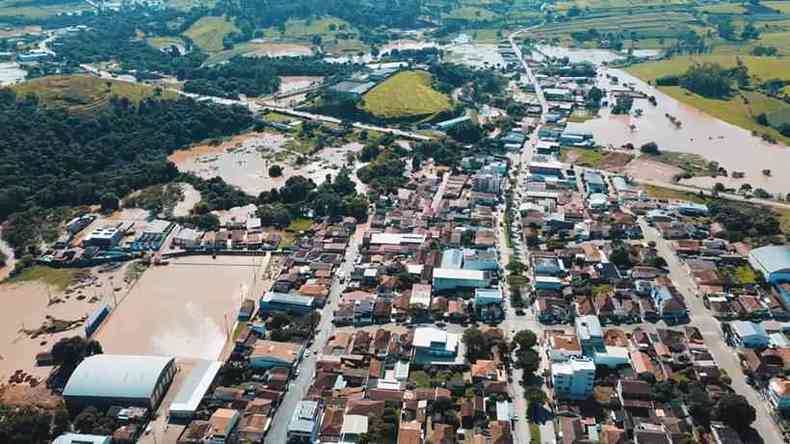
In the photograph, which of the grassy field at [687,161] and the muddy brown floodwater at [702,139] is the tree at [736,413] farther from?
the grassy field at [687,161]

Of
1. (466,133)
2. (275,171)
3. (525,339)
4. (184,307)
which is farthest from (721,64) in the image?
(184,307)

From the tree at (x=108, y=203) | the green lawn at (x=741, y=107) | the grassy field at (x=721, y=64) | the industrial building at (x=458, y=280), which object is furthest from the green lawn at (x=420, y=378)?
the grassy field at (x=721, y=64)

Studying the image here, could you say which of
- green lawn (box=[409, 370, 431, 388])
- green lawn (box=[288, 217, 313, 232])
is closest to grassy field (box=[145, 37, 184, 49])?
→ green lawn (box=[288, 217, 313, 232])

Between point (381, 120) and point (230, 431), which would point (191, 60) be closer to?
point (381, 120)

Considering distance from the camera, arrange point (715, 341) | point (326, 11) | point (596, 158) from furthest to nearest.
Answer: point (326, 11) < point (596, 158) < point (715, 341)

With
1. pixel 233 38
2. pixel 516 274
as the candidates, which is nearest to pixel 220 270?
pixel 516 274

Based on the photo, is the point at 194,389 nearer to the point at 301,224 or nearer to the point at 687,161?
the point at 301,224

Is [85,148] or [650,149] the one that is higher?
[650,149]
